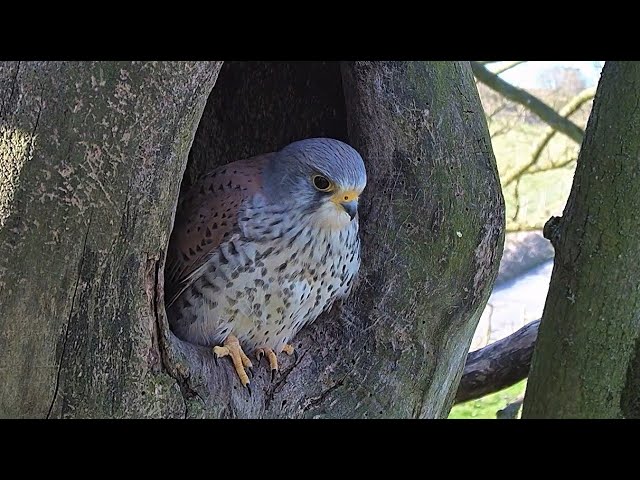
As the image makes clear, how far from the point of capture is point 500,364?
131 inches

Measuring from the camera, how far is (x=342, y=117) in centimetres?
287

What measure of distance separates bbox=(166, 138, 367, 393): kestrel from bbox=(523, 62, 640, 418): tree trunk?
69cm

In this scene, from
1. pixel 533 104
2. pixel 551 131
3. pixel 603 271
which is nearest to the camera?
pixel 603 271

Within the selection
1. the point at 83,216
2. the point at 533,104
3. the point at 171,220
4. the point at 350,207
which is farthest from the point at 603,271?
the point at 533,104

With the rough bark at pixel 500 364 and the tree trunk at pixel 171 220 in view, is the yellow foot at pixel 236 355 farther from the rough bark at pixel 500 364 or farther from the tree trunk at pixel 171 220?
the rough bark at pixel 500 364

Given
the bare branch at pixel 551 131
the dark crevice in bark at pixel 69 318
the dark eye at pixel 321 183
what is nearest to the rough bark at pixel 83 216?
the dark crevice in bark at pixel 69 318

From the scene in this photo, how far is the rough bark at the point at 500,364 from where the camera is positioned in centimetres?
327

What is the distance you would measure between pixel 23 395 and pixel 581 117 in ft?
16.2

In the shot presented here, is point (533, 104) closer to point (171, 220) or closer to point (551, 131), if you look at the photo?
point (551, 131)

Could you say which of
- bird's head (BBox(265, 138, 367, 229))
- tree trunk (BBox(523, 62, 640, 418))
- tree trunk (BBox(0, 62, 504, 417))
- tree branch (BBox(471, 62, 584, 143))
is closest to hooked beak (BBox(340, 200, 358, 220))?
bird's head (BBox(265, 138, 367, 229))

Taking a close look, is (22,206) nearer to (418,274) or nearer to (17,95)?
(17,95)

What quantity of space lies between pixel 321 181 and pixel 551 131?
3813mm

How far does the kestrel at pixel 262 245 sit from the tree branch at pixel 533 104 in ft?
10.1

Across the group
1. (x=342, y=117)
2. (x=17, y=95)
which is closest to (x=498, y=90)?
(x=342, y=117)
